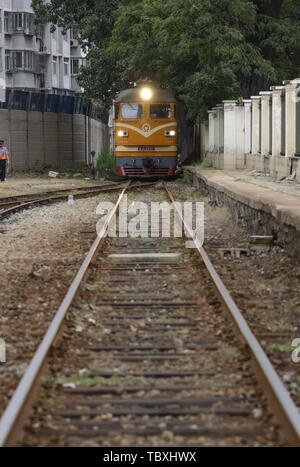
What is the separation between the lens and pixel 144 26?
1089 inches

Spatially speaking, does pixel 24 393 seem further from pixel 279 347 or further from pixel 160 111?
pixel 160 111

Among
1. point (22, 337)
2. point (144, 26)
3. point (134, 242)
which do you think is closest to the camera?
point (22, 337)

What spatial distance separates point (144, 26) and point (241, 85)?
4.14 m

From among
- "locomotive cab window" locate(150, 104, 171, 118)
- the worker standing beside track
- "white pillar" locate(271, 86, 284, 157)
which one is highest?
"locomotive cab window" locate(150, 104, 171, 118)

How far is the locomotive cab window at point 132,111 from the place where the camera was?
26781 millimetres

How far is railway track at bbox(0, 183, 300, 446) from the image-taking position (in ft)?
13.7

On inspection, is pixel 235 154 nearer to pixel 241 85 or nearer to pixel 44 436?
pixel 241 85

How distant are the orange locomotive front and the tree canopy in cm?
162

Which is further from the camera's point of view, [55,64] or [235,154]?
[55,64]

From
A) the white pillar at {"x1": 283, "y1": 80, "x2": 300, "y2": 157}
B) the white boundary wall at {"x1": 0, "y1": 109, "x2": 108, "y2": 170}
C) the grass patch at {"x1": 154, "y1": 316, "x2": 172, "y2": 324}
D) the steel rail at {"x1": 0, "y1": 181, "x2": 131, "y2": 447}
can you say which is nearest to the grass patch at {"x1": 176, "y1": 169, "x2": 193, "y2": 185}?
the white boundary wall at {"x1": 0, "y1": 109, "x2": 108, "y2": 170}

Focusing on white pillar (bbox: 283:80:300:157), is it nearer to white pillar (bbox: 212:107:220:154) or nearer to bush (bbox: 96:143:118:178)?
white pillar (bbox: 212:107:220:154)

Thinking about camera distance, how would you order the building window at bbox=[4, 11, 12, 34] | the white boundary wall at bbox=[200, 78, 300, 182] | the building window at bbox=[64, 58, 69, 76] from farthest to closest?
the building window at bbox=[64, 58, 69, 76] → the building window at bbox=[4, 11, 12, 34] → the white boundary wall at bbox=[200, 78, 300, 182]

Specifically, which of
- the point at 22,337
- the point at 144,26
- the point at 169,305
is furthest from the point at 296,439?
the point at 144,26

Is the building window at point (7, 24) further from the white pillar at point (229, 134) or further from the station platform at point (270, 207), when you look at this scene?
the station platform at point (270, 207)
